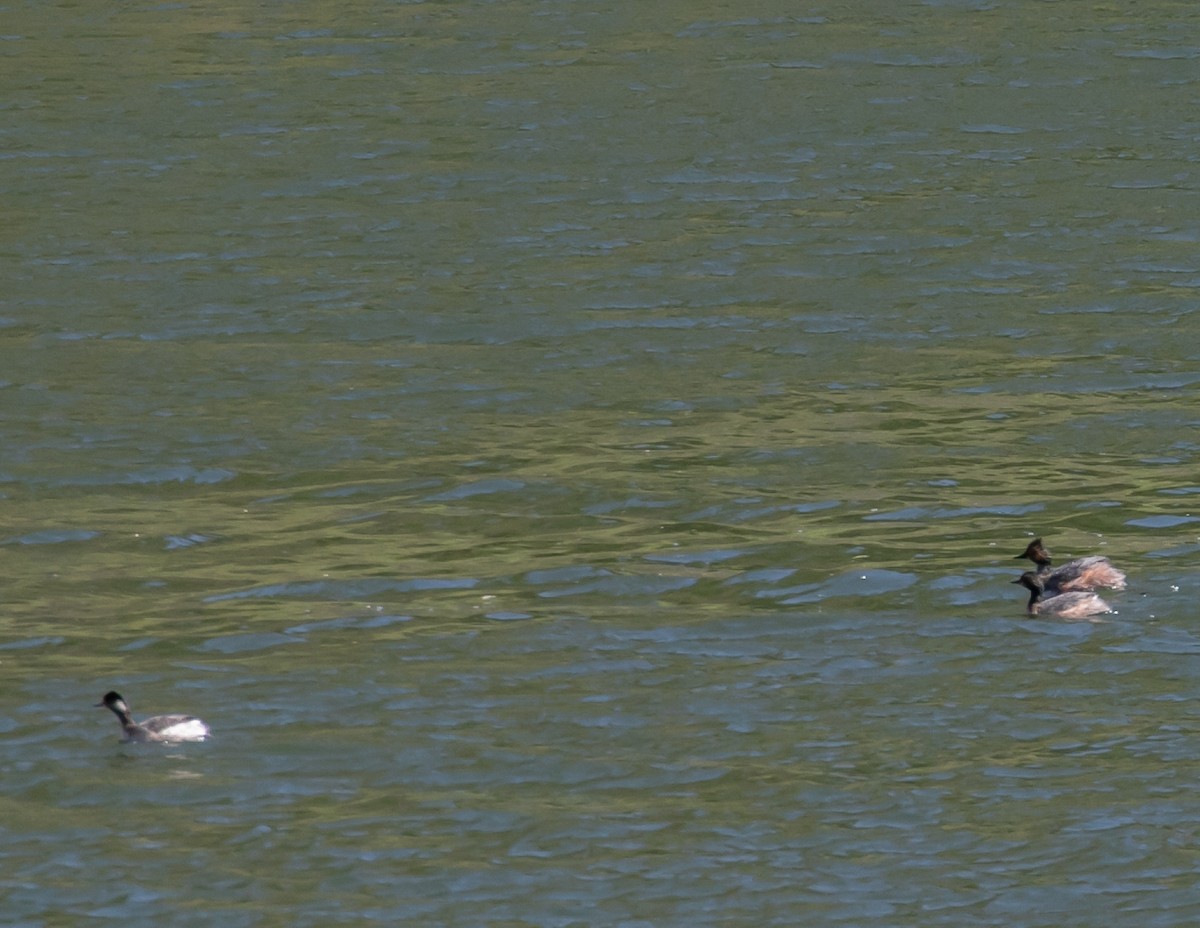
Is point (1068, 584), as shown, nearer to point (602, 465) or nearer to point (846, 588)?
point (846, 588)

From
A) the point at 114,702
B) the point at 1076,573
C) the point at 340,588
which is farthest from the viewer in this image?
the point at 340,588

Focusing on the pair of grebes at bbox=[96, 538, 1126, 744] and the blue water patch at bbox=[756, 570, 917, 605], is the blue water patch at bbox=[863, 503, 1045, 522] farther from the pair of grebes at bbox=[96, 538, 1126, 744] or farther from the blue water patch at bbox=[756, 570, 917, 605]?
the pair of grebes at bbox=[96, 538, 1126, 744]

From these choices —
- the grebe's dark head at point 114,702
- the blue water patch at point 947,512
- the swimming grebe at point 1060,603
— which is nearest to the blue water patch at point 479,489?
the blue water patch at point 947,512

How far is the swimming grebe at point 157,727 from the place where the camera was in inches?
526

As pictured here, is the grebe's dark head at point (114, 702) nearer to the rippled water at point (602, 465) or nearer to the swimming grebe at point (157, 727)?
the swimming grebe at point (157, 727)

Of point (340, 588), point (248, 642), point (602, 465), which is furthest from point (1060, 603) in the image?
point (602, 465)

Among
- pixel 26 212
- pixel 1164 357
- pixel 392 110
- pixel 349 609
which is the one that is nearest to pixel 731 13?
pixel 392 110

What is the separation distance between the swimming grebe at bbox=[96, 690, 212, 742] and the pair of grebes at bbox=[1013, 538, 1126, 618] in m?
5.03

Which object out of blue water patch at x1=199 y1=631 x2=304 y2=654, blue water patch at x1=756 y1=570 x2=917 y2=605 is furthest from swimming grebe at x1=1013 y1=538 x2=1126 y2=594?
blue water patch at x1=199 y1=631 x2=304 y2=654

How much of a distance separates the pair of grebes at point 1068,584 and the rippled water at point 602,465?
0.17 m

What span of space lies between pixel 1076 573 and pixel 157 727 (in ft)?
18.4

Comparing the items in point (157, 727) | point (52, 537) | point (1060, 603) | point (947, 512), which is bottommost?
point (947, 512)

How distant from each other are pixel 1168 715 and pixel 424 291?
494 inches

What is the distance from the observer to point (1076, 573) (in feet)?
49.9
